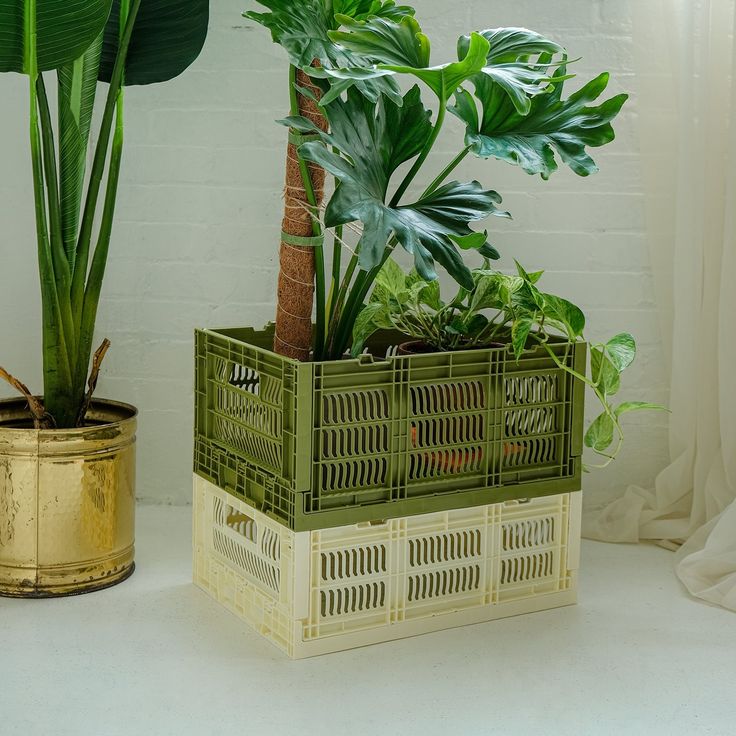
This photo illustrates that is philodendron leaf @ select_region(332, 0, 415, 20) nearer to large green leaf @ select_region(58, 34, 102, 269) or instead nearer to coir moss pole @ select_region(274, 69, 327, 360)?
coir moss pole @ select_region(274, 69, 327, 360)

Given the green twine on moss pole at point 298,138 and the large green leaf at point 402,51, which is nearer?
the large green leaf at point 402,51

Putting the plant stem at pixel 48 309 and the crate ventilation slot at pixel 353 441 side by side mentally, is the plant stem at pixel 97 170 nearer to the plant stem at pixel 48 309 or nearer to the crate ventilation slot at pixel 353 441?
the plant stem at pixel 48 309

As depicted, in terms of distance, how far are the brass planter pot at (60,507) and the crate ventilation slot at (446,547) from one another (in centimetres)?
64

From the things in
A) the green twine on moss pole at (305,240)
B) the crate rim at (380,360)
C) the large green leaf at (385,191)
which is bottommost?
the crate rim at (380,360)

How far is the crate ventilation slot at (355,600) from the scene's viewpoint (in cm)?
195

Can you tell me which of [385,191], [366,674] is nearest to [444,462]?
[366,674]

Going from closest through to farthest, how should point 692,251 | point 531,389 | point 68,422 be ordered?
point 531,389, point 68,422, point 692,251

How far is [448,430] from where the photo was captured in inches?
80.1

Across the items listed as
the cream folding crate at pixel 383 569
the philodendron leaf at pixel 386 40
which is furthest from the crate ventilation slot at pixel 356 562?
the philodendron leaf at pixel 386 40

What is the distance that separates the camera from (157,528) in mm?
2666

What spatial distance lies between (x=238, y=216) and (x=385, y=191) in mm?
962

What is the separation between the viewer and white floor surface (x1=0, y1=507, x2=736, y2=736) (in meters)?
1.70

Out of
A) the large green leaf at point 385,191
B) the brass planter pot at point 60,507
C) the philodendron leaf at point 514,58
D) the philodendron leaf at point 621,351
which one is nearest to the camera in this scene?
the large green leaf at point 385,191

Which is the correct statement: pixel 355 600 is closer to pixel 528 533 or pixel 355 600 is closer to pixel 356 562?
pixel 356 562
